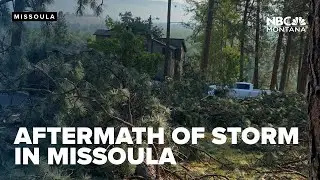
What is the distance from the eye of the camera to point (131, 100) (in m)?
4.14

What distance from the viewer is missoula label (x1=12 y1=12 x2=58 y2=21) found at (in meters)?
4.15

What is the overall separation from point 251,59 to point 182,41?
18.3ft

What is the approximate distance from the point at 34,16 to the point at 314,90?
12.4ft

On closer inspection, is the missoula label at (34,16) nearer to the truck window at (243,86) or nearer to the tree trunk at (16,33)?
the tree trunk at (16,33)

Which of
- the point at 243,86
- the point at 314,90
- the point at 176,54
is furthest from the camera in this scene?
the point at 176,54

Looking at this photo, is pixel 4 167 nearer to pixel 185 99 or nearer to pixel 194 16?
pixel 185 99

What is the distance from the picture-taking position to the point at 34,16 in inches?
173

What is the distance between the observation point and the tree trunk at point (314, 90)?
48.6 inches

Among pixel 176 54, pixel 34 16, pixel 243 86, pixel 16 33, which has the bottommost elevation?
pixel 243 86

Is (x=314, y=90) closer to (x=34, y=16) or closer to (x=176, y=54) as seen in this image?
(x=34, y=16)

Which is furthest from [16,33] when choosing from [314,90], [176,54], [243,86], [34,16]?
[176,54]

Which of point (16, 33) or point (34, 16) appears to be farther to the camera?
point (34, 16)

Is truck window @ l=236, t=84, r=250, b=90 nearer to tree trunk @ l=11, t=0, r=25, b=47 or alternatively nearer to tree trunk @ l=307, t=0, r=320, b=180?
tree trunk @ l=11, t=0, r=25, b=47

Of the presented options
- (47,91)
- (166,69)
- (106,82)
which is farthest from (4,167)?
(166,69)
